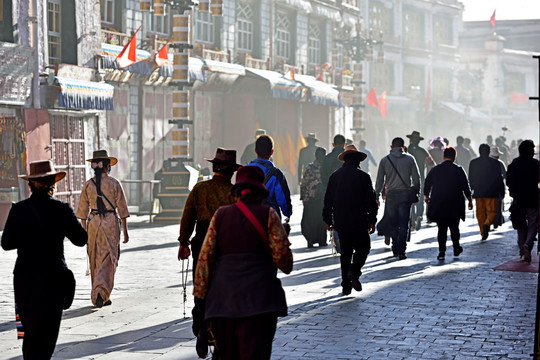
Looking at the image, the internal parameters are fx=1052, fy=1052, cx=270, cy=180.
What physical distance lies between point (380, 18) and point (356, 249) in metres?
44.4

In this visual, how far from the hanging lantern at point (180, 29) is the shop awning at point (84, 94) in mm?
1933

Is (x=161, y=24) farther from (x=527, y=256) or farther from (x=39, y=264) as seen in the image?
(x=39, y=264)

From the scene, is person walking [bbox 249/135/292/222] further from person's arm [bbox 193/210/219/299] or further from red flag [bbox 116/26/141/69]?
red flag [bbox 116/26/141/69]

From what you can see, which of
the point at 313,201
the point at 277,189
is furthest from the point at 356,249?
the point at 313,201

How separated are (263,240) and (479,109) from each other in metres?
67.2

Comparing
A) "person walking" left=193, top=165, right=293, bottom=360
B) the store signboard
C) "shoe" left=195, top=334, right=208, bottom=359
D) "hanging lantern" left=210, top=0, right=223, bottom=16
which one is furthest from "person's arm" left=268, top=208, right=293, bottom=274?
"hanging lantern" left=210, top=0, right=223, bottom=16

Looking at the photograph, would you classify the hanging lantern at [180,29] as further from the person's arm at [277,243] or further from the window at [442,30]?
the window at [442,30]

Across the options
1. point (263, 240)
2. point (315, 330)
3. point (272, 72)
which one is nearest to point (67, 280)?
point (263, 240)

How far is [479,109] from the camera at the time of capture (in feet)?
235

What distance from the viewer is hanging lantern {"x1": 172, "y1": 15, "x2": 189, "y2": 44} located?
74.1ft

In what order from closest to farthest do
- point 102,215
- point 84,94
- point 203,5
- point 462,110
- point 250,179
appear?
1. point 250,179
2. point 102,215
3. point 84,94
4. point 203,5
5. point 462,110

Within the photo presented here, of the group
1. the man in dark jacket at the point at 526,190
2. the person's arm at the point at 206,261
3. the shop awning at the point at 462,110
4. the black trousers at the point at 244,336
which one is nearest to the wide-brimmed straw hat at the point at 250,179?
the person's arm at the point at 206,261

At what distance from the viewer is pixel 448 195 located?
15.4 meters

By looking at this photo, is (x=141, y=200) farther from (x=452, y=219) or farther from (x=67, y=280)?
(x=67, y=280)
